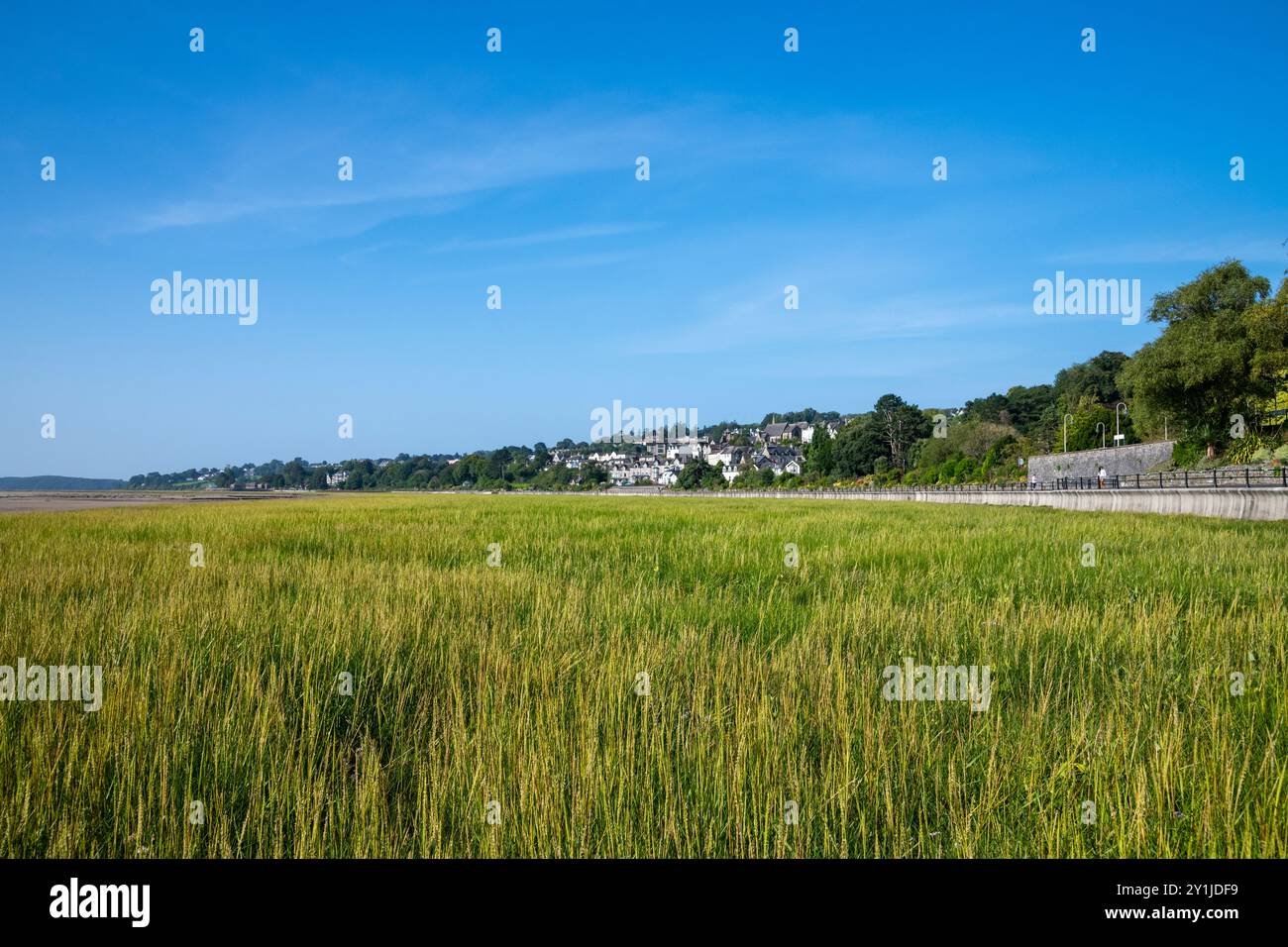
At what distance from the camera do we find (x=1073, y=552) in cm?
1372

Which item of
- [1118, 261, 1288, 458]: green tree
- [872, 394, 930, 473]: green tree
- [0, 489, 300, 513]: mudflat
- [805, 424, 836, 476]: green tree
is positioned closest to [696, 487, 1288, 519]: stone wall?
[1118, 261, 1288, 458]: green tree

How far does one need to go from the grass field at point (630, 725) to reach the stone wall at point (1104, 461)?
222 ft

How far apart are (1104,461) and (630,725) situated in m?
85.0

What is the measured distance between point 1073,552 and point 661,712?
12.3 metres

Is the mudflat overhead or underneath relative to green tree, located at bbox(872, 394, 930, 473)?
underneath

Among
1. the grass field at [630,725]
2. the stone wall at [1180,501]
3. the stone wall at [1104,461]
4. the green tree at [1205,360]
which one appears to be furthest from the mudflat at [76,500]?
the stone wall at [1104,461]

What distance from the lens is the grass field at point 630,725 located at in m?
3.04

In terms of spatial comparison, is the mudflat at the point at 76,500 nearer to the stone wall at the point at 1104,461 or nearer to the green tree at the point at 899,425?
the stone wall at the point at 1104,461

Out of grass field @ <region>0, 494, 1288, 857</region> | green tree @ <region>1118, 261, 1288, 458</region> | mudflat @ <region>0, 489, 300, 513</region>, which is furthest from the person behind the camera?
green tree @ <region>1118, 261, 1288, 458</region>

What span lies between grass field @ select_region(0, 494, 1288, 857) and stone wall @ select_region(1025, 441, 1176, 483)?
6758 cm

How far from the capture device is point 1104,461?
2943 inches

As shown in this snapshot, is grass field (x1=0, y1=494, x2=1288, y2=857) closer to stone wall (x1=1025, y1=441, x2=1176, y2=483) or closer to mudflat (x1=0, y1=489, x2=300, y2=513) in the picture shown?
mudflat (x1=0, y1=489, x2=300, y2=513)

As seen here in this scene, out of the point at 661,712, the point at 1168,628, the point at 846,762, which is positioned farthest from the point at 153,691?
the point at 1168,628

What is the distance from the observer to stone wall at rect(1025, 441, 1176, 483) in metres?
69.6
